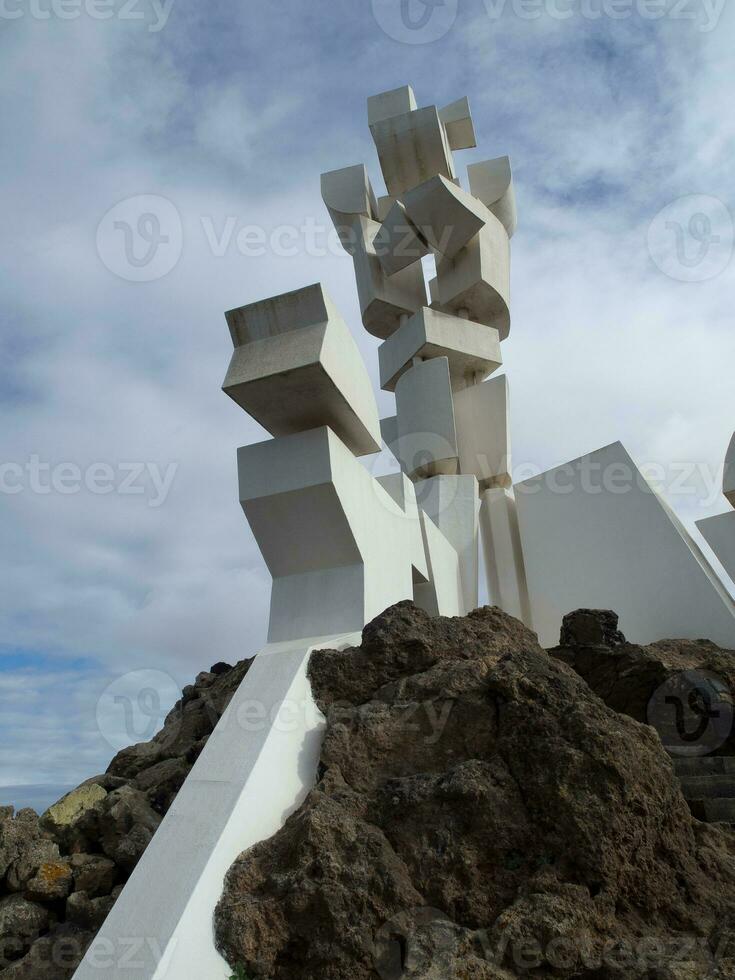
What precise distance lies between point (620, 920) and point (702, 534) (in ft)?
22.8

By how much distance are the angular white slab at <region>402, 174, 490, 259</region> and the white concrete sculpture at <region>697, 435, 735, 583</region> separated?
418cm

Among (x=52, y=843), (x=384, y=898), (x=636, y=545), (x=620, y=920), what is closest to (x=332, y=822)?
(x=384, y=898)

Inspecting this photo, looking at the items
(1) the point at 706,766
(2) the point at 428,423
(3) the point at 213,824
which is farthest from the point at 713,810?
(2) the point at 428,423

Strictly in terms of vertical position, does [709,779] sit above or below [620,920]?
above

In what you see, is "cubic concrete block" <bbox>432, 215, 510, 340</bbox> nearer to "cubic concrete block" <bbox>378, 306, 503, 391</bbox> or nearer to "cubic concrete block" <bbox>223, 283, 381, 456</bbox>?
"cubic concrete block" <bbox>378, 306, 503, 391</bbox>

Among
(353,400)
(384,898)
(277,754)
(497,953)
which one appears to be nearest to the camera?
(497,953)

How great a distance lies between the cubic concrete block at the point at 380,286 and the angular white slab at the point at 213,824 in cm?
757

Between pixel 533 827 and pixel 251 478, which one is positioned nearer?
pixel 533 827

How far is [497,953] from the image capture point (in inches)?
94.7

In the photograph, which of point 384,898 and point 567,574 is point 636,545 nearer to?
point 567,574

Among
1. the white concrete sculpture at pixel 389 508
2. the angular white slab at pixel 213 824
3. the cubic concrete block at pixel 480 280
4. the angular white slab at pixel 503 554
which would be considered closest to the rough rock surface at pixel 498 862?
the angular white slab at pixel 213 824

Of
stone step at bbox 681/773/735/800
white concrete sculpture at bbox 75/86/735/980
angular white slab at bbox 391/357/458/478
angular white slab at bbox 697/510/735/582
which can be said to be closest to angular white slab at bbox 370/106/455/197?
white concrete sculpture at bbox 75/86/735/980

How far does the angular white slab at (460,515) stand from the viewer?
884 cm

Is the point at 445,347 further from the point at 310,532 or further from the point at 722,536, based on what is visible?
the point at 310,532
